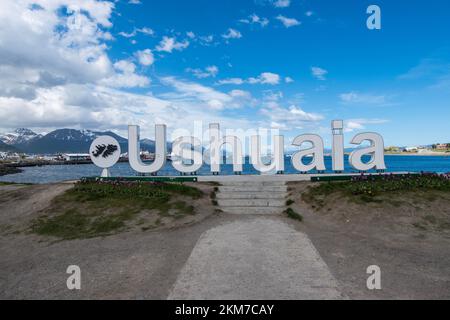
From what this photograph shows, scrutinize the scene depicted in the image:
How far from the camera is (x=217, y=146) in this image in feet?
85.5

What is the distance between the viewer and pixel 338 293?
7.52 metres

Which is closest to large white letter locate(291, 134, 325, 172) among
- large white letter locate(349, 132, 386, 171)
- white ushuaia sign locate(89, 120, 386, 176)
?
white ushuaia sign locate(89, 120, 386, 176)

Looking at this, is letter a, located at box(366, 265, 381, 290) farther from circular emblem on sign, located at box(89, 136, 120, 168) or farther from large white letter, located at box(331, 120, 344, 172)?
circular emblem on sign, located at box(89, 136, 120, 168)

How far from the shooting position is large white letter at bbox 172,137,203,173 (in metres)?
25.3

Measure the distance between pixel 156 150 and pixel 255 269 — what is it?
57.5ft

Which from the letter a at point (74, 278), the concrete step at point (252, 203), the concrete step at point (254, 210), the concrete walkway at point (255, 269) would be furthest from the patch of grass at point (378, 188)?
the letter a at point (74, 278)

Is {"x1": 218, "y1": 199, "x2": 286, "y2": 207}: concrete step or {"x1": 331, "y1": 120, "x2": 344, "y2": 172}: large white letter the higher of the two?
{"x1": 331, "y1": 120, "x2": 344, "y2": 172}: large white letter

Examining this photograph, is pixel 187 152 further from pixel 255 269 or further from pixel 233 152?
pixel 255 269

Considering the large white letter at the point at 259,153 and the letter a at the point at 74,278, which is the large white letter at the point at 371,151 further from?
the letter a at the point at 74,278

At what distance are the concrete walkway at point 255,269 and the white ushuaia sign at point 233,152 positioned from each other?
42.4 feet

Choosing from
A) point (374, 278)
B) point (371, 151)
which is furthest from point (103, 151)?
point (374, 278)

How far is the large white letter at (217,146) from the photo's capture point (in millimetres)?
25938

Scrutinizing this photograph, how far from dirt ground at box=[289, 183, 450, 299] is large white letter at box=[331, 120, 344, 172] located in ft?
26.7

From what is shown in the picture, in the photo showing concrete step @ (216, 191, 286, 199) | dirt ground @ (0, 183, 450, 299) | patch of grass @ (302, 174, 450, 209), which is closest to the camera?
dirt ground @ (0, 183, 450, 299)
